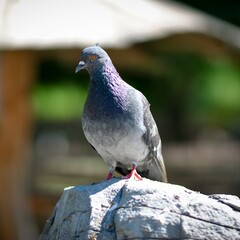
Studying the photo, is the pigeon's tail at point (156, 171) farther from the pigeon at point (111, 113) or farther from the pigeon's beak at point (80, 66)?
the pigeon's beak at point (80, 66)

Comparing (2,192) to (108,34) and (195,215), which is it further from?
(195,215)

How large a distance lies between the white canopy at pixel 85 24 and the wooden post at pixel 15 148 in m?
0.95

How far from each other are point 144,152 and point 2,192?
5.11 metres

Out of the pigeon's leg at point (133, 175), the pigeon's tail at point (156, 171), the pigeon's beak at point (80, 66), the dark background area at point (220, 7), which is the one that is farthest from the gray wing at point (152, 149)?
the dark background area at point (220, 7)

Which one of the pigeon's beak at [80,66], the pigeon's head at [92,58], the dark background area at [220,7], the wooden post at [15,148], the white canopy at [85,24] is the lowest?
the wooden post at [15,148]

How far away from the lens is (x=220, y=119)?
1867 cm

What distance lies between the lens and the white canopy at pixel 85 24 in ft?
31.1

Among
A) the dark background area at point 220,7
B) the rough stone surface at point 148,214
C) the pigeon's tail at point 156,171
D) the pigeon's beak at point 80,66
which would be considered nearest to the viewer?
the rough stone surface at point 148,214

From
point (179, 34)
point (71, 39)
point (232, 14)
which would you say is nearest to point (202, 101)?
point (232, 14)

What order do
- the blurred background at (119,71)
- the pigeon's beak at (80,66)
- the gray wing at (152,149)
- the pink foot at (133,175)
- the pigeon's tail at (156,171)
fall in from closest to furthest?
the pigeon's beak at (80,66) < the pink foot at (133,175) < the gray wing at (152,149) < the pigeon's tail at (156,171) < the blurred background at (119,71)

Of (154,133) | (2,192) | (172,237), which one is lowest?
(2,192)

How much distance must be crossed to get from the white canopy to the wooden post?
953mm

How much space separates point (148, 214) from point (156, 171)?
162 cm

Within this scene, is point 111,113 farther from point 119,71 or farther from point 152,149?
point 119,71
